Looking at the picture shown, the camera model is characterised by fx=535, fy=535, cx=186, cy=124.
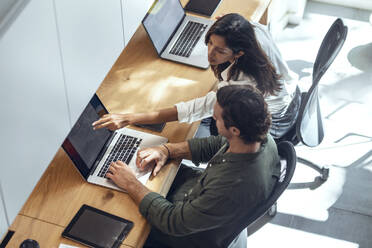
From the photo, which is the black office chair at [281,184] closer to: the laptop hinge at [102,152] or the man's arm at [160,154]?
the man's arm at [160,154]

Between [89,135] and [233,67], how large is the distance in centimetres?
72

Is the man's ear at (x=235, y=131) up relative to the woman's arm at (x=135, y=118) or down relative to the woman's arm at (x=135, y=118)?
up

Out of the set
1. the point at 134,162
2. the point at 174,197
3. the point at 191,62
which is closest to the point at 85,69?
the point at 134,162

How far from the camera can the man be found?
2008 mm

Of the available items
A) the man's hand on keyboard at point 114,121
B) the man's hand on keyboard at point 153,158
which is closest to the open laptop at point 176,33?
the man's hand on keyboard at point 114,121

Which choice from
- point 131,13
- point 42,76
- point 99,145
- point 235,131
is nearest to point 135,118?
point 99,145

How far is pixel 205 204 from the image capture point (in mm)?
2018

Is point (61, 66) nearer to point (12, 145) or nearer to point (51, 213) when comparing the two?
point (12, 145)

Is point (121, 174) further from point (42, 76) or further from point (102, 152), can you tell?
point (42, 76)

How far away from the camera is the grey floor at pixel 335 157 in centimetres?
307

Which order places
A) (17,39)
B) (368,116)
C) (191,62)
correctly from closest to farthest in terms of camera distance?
(17,39)
(191,62)
(368,116)

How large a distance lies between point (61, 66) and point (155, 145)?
2.67ft

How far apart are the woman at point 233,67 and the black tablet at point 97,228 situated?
1.37 ft

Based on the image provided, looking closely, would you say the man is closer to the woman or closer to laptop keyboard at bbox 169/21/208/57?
the woman
